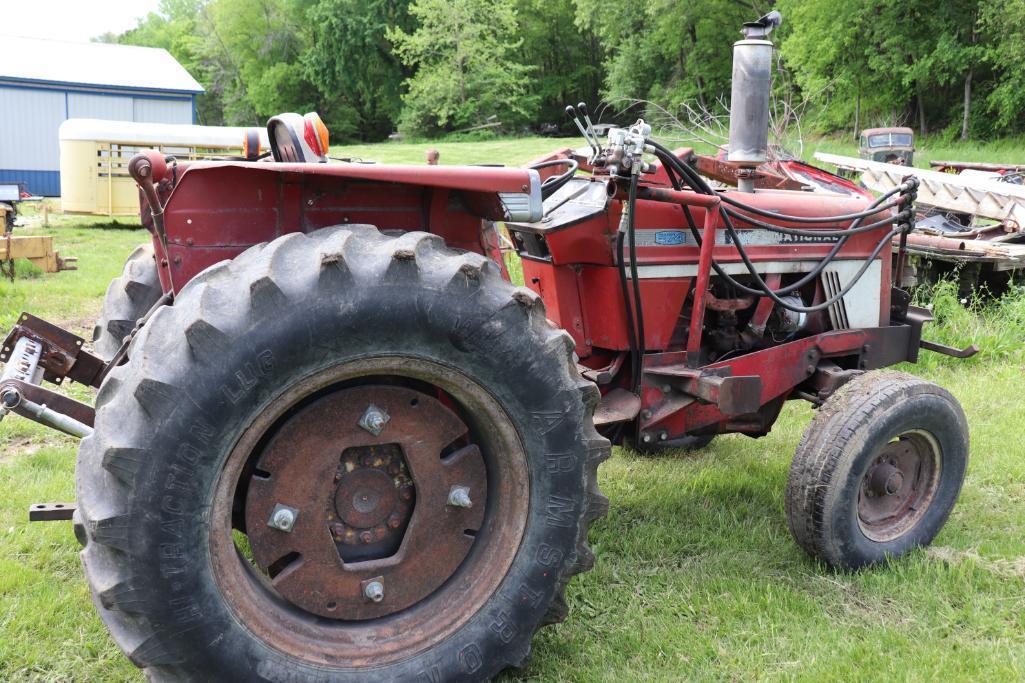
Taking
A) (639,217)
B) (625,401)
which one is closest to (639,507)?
(625,401)

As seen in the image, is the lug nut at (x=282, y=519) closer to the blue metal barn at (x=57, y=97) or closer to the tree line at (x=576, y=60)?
the tree line at (x=576, y=60)

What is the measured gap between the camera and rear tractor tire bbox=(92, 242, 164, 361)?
11.9 ft

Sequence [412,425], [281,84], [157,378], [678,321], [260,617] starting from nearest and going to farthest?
[157,378] < [260,617] < [412,425] < [678,321] < [281,84]

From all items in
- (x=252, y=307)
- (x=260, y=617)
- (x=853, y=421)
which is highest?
(x=252, y=307)

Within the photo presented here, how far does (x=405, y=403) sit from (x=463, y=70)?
42.9 metres

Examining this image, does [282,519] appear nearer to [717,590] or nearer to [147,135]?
[717,590]

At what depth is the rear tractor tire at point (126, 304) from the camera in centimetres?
364

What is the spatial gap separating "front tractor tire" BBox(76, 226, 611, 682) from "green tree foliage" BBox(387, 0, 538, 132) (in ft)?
133

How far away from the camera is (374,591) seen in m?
2.58

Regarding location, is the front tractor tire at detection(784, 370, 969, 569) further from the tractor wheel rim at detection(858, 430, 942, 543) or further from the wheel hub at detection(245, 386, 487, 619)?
the wheel hub at detection(245, 386, 487, 619)

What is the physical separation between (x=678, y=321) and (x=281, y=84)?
52.0 m

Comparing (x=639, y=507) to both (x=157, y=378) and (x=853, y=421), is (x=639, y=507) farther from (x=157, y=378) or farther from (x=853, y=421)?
(x=157, y=378)

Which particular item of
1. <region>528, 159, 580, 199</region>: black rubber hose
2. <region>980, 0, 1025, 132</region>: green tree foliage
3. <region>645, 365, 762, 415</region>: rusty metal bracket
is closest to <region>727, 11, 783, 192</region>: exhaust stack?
<region>528, 159, 580, 199</region>: black rubber hose

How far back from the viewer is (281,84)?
5144cm
